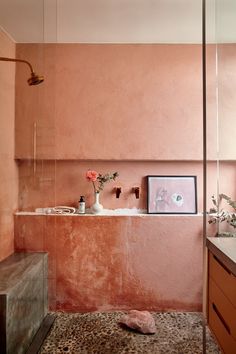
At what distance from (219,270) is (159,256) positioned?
1.51 meters

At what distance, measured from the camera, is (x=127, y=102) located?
10.1 ft

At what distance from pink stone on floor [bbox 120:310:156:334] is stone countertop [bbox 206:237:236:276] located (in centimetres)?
122

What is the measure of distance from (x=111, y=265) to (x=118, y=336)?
65 centimetres

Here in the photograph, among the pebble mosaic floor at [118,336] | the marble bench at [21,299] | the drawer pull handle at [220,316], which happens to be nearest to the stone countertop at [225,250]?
the drawer pull handle at [220,316]

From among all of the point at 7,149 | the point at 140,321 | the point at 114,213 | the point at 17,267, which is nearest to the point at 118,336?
the point at 140,321

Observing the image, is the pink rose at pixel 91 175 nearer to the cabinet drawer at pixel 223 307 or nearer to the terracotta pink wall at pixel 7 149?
the terracotta pink wall at pixel 7 149

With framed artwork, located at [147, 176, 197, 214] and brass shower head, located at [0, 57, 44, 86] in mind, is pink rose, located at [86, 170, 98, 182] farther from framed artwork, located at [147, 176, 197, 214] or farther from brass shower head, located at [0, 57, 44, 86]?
brass shower head, located at [0, 57, 44, 86]

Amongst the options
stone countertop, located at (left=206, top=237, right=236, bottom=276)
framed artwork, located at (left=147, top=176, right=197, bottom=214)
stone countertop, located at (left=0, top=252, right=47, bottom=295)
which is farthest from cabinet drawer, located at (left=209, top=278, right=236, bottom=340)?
framed artwork, located at (left=147, top=176, right=197, bottom=214)

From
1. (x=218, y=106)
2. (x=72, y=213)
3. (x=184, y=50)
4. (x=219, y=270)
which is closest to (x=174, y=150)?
(x=218, y=106)

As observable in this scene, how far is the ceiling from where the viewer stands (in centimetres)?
236

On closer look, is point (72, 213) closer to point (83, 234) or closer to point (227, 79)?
point (83, 234)

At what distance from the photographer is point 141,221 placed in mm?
2932

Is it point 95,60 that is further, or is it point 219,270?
point 95,60

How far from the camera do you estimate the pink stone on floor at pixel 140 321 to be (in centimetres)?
250
